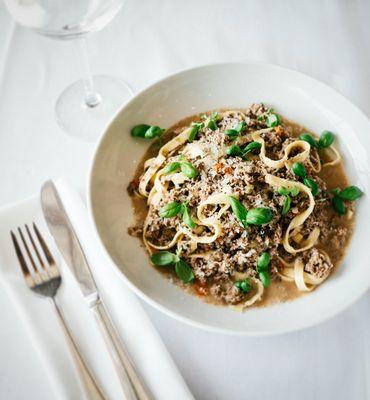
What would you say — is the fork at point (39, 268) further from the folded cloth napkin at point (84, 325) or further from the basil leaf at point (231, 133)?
the basil leaf at point (231, 133)

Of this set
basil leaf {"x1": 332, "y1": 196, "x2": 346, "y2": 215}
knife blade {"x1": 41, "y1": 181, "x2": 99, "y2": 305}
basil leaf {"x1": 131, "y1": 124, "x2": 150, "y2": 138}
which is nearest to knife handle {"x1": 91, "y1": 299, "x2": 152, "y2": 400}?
knife blade {"x1": 41, "y1": 181, "x2": 99, "y2": 305}

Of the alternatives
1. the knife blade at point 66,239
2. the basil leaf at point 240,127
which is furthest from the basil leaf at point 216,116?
the knife blade at point 66,239

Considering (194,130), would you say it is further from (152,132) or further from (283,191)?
(283,191)

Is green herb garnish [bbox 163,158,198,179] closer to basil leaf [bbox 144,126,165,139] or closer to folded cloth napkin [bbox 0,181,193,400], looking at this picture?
basil leaf [bbox 144,126,165,139]

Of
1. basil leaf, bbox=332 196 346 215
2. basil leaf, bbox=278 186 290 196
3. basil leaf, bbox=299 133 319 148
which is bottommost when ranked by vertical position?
basil leaf, bbox=332 196 346 215

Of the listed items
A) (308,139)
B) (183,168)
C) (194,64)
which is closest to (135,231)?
(183,168)

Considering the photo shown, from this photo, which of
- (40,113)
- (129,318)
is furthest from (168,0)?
(129,318)
